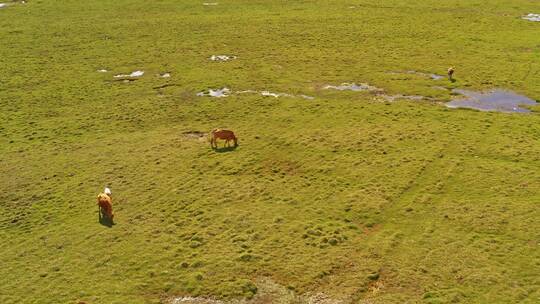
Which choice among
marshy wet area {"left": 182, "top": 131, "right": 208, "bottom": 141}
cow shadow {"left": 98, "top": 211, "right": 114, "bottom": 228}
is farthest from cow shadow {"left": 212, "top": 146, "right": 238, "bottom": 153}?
cow shadow {"left": 98, "top": 211, "right": 114, "bottom": 228}

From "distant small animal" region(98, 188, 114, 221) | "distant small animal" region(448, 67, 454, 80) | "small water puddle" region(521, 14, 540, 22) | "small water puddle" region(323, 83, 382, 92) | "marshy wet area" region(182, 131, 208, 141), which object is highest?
"small water puddle" region(521, 14, 540, 22)

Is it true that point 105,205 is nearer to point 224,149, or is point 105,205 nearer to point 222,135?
point 224,149

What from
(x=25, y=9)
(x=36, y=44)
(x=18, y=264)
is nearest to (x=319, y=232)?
(x=18, y=264)

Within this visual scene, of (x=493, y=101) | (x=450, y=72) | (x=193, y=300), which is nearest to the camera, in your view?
(x=193, y=300)

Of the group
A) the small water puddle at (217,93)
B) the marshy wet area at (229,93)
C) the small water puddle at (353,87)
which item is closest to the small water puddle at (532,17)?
the small water puddle at (353,87)

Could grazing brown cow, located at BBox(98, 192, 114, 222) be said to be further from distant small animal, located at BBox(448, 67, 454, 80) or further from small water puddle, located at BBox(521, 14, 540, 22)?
small water puddle, located at BBox(521, 14, 540, 22)

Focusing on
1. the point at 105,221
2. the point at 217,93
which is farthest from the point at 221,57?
the point at 105,221

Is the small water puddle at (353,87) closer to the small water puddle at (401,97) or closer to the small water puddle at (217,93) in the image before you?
the small water puddle at (401,97)
